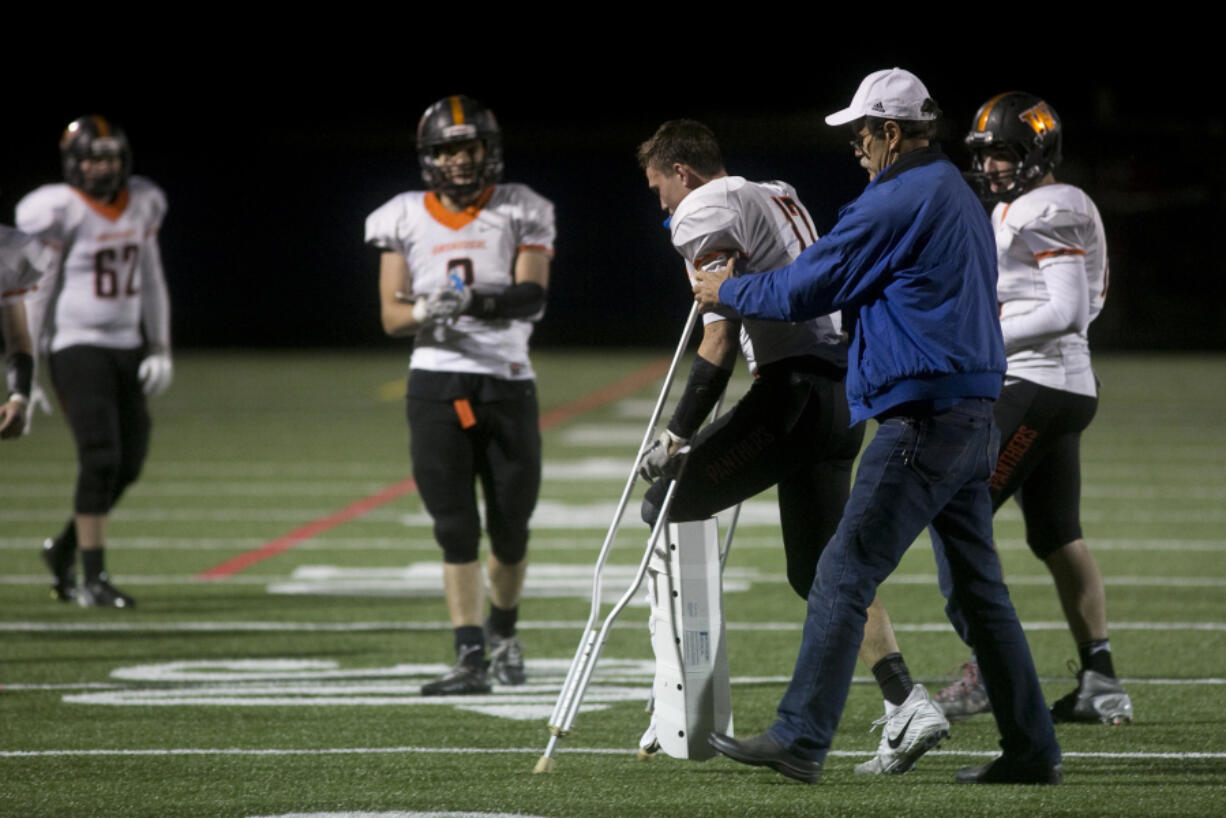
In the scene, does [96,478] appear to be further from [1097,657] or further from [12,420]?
[1097,657]

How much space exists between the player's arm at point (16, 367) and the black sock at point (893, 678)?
2884 mm

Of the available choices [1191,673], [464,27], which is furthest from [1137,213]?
[1191,673]

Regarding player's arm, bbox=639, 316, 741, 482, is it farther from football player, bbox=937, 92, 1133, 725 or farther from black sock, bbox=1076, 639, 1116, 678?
black sock, bbox=1076, 639, 1116, 678

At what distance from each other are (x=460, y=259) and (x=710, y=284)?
75.3 inches

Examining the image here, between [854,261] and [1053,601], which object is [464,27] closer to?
[1053,601]

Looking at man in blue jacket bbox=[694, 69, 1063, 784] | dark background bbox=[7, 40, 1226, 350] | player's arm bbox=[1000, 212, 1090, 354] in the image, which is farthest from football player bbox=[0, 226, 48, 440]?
dark background bbox=[7, 40, 1226, 350]

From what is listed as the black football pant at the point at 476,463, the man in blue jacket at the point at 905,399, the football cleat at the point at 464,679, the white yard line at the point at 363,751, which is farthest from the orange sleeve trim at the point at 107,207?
the man in blue jacket at the point at 905,399

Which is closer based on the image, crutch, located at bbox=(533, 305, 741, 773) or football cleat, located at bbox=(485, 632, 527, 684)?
crutch, located at bbox=(533, 305, 741, 773)

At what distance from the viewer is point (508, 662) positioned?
5.95 metres

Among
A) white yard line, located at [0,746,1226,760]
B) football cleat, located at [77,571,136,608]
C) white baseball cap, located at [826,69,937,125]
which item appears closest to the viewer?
white baseball cap, located at [826,69,937,125]

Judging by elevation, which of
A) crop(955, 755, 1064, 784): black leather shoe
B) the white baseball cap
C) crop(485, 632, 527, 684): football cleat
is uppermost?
the white baseball cap

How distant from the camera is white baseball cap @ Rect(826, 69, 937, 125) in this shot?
412cm

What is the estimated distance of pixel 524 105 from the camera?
29.9 m

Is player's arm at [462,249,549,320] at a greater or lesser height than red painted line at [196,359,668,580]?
greater
